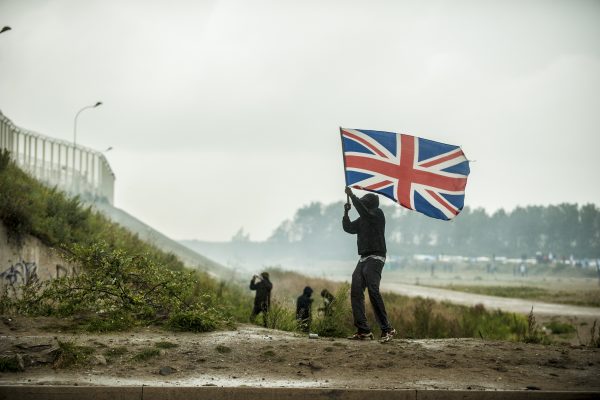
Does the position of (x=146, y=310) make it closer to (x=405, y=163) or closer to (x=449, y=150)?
(x=405, y=163)

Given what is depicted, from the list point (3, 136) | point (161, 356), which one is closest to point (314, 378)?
point (161, 356)

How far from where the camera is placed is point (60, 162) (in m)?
35.3

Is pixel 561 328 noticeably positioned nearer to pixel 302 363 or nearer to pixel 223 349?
pixel 302 363

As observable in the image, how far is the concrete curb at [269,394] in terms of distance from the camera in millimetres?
7520

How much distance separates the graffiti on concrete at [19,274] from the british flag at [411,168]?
815cm

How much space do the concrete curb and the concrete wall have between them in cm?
750

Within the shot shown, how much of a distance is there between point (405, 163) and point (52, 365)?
20.6 feet

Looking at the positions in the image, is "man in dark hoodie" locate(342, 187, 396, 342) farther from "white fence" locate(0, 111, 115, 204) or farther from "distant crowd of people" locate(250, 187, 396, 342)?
"white fence" locate(0, 111, 115, 204)

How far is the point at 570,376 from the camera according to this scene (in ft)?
28.4

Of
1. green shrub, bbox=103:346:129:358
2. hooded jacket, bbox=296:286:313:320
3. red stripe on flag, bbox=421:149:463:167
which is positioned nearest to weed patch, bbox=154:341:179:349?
green shrub, bbox=103:346:129:358

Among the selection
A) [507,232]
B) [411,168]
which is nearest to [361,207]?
[411,168]

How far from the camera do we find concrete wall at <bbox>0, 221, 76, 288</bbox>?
594 inches

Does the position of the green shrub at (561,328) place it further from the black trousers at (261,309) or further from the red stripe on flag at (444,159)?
the red stripe on flag at (444,159)

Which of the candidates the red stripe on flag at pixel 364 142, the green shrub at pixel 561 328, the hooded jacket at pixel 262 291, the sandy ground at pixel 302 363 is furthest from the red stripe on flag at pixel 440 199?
the green shrub at pixel 561 328
